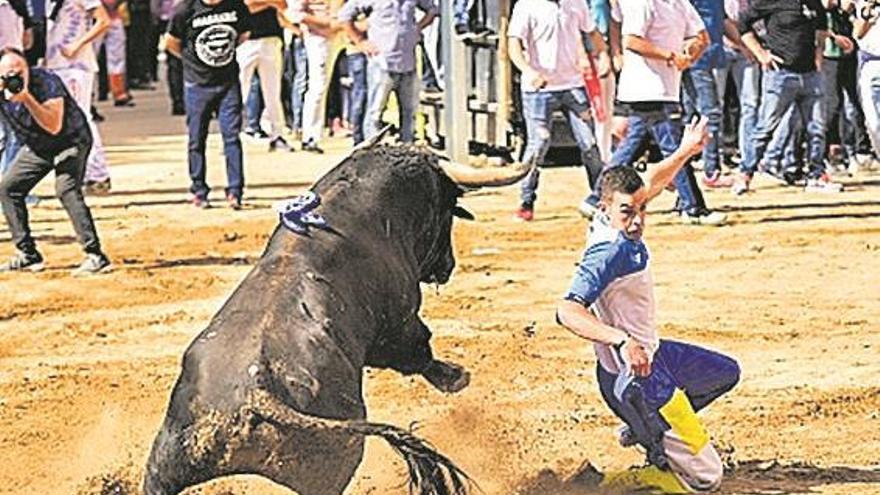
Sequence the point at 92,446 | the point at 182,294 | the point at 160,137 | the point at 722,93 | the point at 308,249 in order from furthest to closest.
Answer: the point at 160,137 < the point at 722,93 < the point at 182,294 < the point at 92,446 < the point at 308,249

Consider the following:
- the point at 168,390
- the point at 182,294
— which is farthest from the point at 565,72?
the point at 168,390

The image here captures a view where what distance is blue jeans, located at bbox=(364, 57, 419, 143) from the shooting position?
56.7 feet

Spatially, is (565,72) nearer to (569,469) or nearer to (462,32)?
(462,32)

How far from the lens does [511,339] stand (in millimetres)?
10766

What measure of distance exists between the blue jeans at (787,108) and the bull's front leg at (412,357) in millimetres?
9030

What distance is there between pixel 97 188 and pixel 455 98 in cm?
330

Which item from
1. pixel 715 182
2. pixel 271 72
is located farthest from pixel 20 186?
pixel 271 72

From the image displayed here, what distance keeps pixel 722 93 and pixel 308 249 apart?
38.2 feet

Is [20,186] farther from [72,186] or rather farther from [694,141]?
[694,141]

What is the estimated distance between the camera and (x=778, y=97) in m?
15.8

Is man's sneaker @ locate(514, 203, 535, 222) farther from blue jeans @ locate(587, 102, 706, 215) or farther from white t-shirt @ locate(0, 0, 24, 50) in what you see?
white t-shirt @ locate(0, 0, 24, 50)

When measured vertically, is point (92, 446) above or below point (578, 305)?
below

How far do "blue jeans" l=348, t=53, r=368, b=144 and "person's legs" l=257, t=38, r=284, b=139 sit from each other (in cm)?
105

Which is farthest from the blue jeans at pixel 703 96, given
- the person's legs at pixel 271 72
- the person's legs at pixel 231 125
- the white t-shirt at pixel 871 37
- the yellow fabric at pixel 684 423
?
the yellow fabric at pixel 684 423
